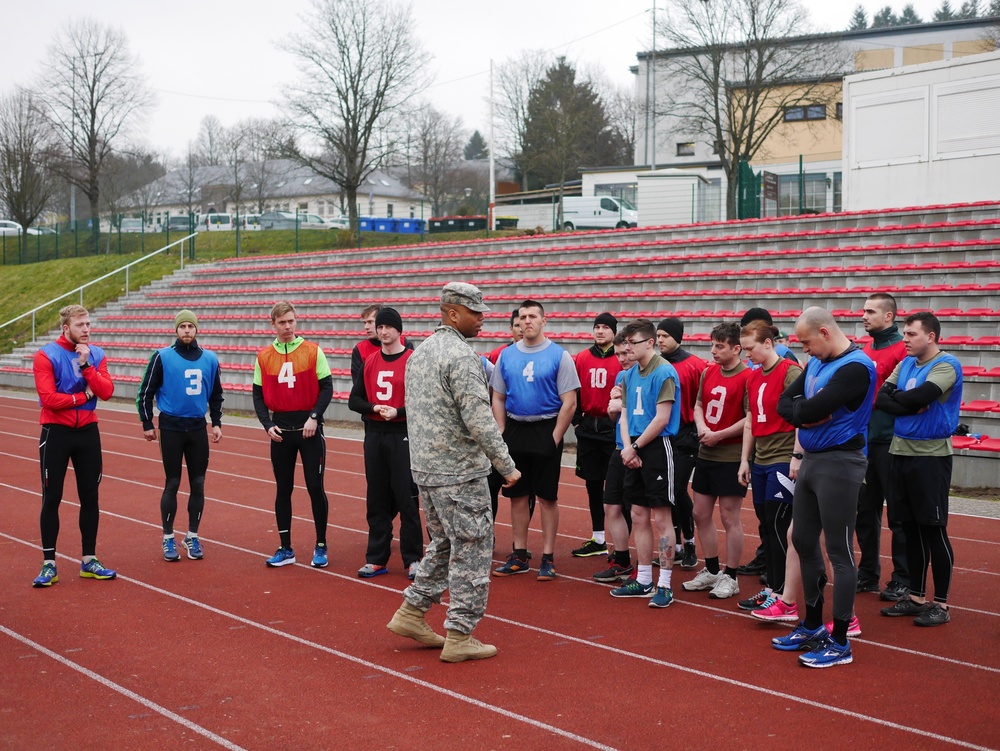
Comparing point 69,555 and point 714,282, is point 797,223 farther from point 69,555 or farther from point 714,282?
point 69,555

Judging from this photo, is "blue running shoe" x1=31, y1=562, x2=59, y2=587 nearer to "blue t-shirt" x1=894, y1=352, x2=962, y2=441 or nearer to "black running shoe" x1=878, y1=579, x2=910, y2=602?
"black running shoe" x1=878, y1=579, x2=910, y2=602

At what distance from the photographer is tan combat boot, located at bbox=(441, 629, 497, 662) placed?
5.47 metres

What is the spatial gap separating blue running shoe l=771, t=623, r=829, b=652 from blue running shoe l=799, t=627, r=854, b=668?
2.9 inches

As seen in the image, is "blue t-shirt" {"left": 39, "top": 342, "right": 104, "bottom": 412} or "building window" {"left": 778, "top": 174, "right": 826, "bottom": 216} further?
"building window" {"left": 778, "top": 174, "right": 826, "bottom": 216}

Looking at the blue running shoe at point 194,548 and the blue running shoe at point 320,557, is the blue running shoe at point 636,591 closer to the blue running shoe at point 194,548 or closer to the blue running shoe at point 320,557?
the blue running shoe at point 320,557

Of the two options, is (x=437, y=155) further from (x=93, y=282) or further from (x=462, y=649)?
(x=462, y=649)

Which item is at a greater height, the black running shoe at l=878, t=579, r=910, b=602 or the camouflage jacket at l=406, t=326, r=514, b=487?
the camouflage jacket at l=406, t=326, r=514, b=487

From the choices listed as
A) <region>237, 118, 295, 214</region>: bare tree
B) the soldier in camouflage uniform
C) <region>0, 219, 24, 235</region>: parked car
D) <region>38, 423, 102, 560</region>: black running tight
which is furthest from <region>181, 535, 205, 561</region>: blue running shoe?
<region>237, 118, 295, 214</region>: bare tree

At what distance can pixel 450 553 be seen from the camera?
5668 mm

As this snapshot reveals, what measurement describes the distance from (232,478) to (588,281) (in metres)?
9.42

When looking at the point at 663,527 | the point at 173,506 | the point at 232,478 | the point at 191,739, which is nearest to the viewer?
the point at 191,739

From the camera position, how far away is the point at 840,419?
5359 millimetres

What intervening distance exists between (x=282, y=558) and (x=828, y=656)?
13.9 feet

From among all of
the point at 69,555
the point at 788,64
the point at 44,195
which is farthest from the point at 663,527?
the point at 44,195
